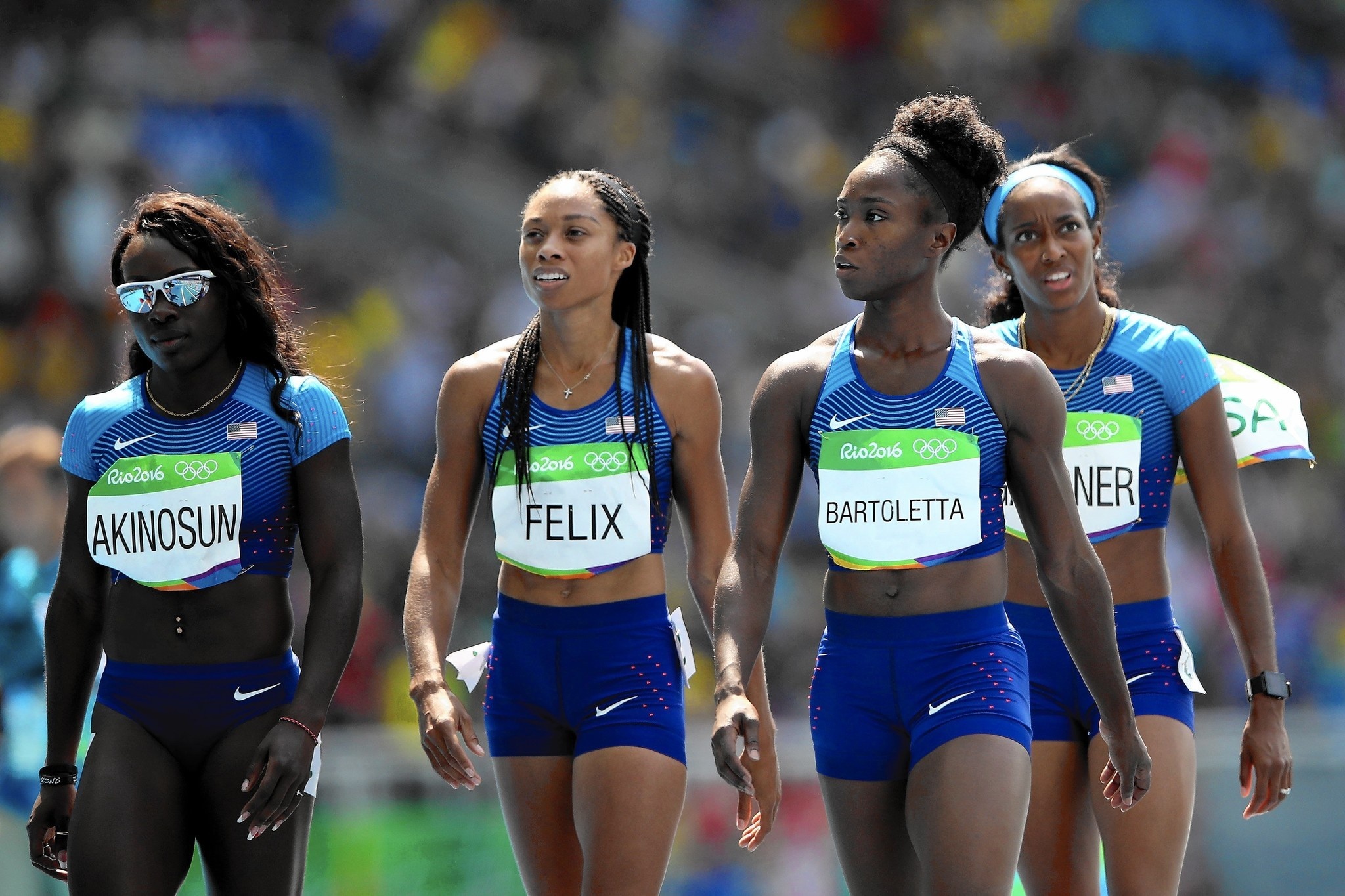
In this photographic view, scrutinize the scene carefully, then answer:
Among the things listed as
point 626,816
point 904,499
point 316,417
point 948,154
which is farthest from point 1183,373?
point 316,417

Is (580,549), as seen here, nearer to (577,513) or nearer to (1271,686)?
(577,513)

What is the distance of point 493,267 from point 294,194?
5.39 feet

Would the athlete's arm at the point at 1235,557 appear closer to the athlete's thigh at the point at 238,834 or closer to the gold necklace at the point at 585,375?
the gold necklace at the point at 585,375

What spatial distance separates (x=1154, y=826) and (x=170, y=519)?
8.97 ft

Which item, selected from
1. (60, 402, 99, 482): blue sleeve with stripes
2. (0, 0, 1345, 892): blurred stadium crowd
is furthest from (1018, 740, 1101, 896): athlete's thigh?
(0, 0, 1345, 892): blurred stadium crowd

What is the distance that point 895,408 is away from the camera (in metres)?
3.98

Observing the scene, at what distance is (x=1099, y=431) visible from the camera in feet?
15.1

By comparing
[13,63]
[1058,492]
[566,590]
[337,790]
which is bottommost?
[337,790]

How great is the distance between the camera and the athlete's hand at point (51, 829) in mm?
4172

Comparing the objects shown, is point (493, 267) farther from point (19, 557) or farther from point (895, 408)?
point (895, 408)

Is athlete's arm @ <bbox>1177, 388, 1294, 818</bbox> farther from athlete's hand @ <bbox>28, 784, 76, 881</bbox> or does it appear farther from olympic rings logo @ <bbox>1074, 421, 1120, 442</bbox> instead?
athlete's hand @ <bbox>28, 784, 76, 881</bbox>

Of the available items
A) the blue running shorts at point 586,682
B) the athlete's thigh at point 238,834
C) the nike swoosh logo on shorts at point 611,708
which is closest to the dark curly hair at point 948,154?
the blue running shorts at point 586,682

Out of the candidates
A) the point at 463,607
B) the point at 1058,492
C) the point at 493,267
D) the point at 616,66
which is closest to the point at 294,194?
the point at 493,267

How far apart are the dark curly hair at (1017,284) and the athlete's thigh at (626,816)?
1.90m
